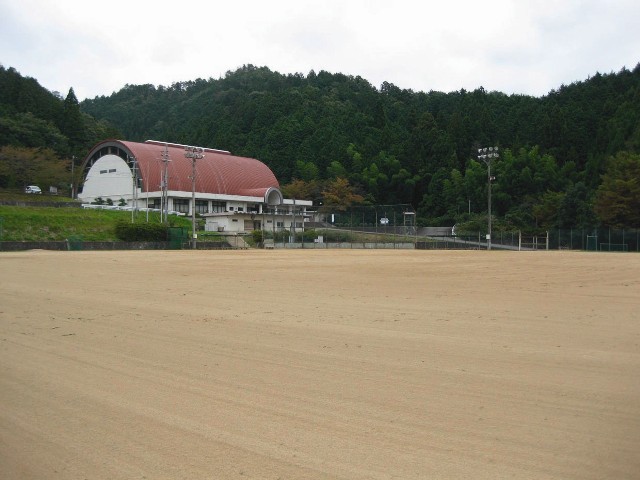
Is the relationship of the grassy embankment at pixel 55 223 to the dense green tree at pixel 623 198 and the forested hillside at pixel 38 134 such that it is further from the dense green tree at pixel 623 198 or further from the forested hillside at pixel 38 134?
the dense green tree at pixel 623 198

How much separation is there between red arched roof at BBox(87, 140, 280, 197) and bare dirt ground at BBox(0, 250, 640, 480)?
8029cm

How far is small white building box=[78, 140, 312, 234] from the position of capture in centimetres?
8688

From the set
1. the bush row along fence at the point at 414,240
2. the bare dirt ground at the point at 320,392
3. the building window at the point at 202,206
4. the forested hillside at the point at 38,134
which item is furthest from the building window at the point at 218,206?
the bare dirt ground at the point at 320,392

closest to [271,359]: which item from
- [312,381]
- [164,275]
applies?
[312,381]

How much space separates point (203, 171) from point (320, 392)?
9488cm

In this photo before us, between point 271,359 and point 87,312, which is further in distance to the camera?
point 87,312

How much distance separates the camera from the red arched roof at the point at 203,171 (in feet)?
298

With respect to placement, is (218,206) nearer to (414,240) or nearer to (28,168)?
(28,168)

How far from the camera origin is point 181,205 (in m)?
90.6

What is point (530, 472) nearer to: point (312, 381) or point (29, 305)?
point (312, 381)

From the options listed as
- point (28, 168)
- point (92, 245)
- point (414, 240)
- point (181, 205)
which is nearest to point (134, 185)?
point (181, 205)

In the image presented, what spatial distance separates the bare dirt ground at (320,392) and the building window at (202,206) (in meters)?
84.0

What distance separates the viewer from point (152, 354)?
7.11 meters

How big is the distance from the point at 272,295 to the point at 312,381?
26.3 feet
